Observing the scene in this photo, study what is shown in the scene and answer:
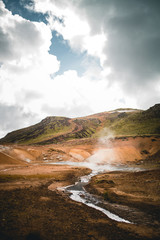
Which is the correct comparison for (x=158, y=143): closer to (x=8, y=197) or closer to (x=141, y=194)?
(x=141, y=194)

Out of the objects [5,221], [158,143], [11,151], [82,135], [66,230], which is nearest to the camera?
[66,230]

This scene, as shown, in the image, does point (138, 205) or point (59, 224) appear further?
point (138, 205)

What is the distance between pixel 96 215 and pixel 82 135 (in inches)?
6971

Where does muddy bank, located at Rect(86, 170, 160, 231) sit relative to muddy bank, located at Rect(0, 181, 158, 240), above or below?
below

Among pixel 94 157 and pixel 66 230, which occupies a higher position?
pixel 66 230

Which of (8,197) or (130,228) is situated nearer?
(130,228)

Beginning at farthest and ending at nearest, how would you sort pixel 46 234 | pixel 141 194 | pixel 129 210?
1. pixel 141 194
2. pixel 129 210
3. pixel 46 234

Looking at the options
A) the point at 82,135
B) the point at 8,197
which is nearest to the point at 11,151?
the point at 8,197

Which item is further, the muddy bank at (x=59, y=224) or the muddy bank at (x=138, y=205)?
the muddy bank at (x=138, y=205)

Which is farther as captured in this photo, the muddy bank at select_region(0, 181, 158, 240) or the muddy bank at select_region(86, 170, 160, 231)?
the muddy bank at select_region(86, 170, 160, 231)

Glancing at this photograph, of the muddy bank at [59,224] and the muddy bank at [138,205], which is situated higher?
the muddy bank at [59,224]

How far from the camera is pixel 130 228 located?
9.98m

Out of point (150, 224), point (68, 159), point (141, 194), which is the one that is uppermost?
point (150, 224)

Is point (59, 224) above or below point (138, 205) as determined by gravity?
above
